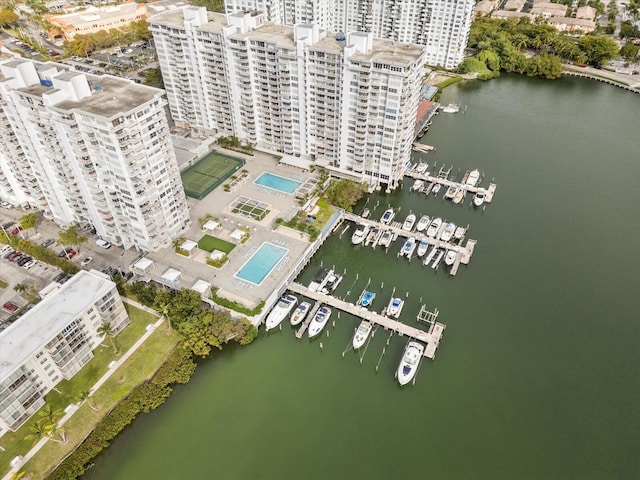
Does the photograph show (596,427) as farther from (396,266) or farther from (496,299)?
(396,266)

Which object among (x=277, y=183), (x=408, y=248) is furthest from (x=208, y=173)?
(x=408, y=248)

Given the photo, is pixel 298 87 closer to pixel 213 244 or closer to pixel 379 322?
pixel 213 244

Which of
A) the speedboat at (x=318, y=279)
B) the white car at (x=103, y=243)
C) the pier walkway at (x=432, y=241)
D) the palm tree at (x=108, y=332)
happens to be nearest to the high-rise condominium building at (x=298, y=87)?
the pier walkway at (x=432, y=241)

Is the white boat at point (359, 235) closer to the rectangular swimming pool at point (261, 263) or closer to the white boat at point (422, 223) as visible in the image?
the white boat at point (422, 223)

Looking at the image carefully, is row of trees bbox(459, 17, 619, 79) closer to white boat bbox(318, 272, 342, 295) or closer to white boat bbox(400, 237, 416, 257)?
white boat bbox(400, 237, 416, 257)

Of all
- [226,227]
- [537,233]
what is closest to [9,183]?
[226,227]

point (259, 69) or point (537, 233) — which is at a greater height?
point (259, 69)
